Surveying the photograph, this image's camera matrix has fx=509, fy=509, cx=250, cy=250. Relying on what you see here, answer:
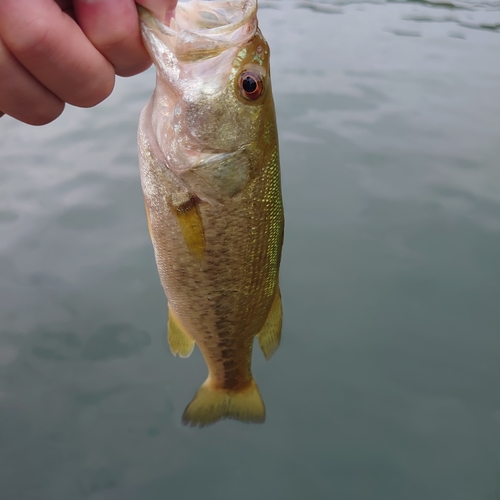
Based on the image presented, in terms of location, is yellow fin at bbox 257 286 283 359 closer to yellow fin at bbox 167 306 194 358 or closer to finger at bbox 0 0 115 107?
yellow fin at bbox 167 306 194 358

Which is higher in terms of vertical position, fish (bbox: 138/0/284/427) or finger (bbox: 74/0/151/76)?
finger (bbox: 74/0/151/76)

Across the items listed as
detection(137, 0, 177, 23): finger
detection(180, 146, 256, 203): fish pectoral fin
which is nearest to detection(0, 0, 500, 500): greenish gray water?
detection(180, 146, 256, 203): fish pectoral fin

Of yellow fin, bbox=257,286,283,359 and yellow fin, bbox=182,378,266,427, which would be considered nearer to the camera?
yellow fin, bbox=257,286,283,359

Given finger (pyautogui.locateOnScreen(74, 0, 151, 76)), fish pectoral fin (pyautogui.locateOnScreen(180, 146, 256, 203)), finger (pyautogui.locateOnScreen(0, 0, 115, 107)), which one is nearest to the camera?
finger (pyautogui.locateOnScreen(0, 0, 115, 107))

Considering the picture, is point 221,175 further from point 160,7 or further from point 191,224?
point 160,7

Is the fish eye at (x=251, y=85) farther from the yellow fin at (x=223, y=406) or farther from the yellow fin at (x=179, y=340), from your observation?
the yellow fin at (x=223, y=406)

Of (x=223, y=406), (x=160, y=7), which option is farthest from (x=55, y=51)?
(x=223, y=406)
